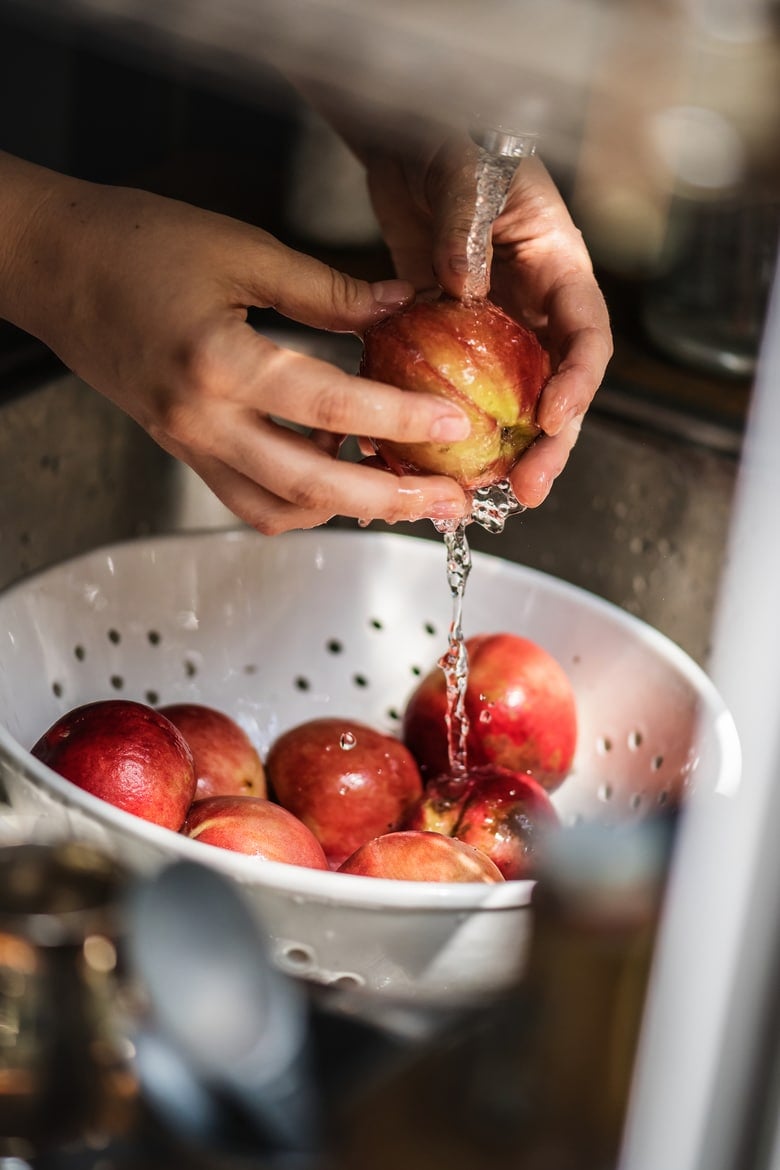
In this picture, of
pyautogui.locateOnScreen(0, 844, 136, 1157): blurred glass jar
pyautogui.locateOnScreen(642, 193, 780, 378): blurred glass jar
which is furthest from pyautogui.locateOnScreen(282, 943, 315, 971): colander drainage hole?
pyautogui.locateOnScreen(642, 193, 780, 378): blurred glass jar

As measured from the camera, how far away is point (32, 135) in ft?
5.77

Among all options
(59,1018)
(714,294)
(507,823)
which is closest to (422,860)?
(507,823)

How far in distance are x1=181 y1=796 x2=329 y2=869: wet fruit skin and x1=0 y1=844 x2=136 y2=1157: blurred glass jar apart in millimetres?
278

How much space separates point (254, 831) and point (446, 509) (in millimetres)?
247

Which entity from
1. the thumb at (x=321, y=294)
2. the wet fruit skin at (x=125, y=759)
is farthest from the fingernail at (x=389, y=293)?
the wet fruit skin at (x=125, y=759)

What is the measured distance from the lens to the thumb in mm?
756

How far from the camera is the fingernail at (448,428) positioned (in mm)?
725

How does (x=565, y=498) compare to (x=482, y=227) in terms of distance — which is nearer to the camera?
(x=482, y=227)

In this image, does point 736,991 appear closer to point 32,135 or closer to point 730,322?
point 730,322

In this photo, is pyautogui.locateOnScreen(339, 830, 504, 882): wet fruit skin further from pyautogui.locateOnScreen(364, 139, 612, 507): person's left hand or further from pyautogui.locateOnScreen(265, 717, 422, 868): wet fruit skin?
pyautogui.locateOnScreen(364, 139, 612, 507): person's left hand

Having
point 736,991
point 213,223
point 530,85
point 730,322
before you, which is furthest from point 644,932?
point 730,322

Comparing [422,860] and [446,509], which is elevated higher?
[446,509]

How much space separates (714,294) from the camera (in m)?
1.31

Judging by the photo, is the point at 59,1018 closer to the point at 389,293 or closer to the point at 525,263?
the point at 389,293
